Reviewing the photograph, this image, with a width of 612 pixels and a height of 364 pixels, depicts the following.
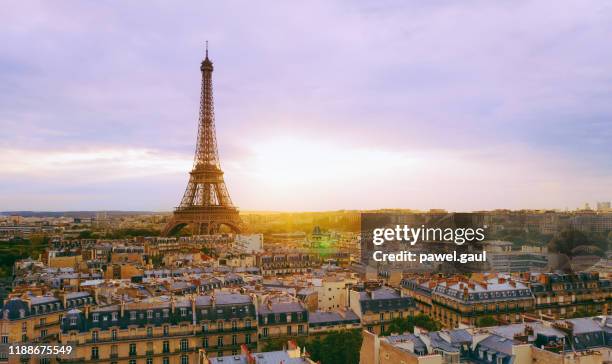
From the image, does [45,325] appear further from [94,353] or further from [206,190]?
[206,190]

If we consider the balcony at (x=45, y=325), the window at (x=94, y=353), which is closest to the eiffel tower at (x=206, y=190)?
the balcony at (x=45, y=325)

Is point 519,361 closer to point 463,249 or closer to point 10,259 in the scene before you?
point 463,249

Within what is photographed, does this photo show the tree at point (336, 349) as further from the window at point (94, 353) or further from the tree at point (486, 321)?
the window at point (94, 353)

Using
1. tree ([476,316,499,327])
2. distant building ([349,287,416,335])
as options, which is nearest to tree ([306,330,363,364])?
distant building ([349,287,416,335])

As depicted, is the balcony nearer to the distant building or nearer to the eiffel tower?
the distant building

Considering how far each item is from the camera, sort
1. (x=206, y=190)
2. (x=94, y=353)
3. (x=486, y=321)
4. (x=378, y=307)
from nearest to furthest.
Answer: (x=94, y=353)
(x=486, y=321)
(x=378, y=307)
(x=206, y=190)

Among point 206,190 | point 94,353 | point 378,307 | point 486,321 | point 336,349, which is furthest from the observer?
point 206,190

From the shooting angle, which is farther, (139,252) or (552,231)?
(552,231)

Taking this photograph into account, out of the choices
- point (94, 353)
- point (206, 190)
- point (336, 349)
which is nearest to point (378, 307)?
point (336, 349)

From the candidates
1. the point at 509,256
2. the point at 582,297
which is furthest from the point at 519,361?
the point at 509,256

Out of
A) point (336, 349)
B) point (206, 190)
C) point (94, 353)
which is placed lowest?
point (94, 353)
